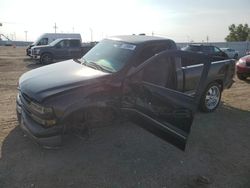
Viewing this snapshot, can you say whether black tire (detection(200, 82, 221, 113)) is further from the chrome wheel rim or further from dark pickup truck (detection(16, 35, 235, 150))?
dark pickup truck (detection(16, 35, 235, 150))

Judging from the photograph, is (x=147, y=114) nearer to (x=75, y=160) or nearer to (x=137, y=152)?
(x=137, y=152)

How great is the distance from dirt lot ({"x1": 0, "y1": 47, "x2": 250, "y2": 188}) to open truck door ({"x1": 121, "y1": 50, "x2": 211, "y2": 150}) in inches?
21.2

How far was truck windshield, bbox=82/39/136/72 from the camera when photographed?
492 cm

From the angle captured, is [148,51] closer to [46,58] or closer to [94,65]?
[94,65]

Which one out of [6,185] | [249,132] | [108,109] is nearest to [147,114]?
[108,109]

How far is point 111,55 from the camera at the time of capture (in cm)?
529

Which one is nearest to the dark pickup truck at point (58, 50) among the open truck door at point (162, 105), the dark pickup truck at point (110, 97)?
the dark pickup truck at point (110, 97)

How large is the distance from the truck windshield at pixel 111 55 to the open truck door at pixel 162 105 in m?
0.56

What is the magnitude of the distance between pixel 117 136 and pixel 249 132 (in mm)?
2798

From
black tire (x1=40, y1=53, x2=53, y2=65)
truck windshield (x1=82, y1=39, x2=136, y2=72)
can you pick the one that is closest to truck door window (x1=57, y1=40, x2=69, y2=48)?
black tire (x1=40, y1=53, x2=53, y2=65)

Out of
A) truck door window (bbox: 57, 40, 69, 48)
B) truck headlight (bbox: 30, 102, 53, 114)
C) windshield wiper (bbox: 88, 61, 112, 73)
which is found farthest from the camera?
truck door window (bbox: 57, 40, 69, 48)

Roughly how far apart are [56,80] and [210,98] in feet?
13.7

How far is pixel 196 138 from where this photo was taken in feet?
17.5

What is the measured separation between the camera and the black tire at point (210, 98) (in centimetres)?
681
